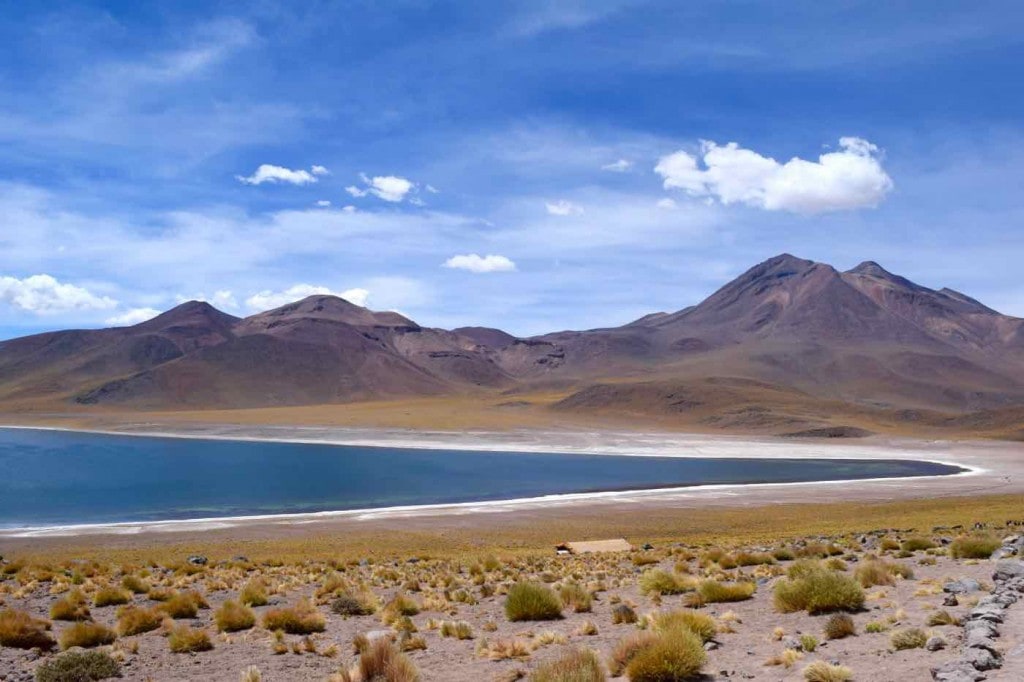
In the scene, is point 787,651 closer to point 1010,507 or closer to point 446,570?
point 446,570

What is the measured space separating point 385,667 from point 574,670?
87.2 inches

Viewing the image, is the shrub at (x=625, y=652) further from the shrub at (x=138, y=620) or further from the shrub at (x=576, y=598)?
the shrub at (x=138, y=620)

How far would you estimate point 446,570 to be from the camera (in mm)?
18438

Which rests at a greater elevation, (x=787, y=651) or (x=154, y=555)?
(x=787, y=651)

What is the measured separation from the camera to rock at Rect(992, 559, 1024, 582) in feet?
37.6

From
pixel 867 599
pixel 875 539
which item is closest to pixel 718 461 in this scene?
pixel 875 539

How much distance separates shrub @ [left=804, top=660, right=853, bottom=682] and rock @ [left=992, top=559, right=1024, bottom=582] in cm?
529

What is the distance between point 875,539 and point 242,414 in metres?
129

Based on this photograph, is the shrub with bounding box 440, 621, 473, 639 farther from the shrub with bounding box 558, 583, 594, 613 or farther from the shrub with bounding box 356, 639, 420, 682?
the shrub with bounding box 356, 639, 420, 682

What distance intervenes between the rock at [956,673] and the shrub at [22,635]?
10.2 metres

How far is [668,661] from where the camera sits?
7.94 meters

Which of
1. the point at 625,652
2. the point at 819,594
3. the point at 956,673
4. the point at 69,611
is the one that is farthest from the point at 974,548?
the point at 69,611

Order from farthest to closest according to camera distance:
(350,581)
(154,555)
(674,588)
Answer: (154,555) → (350,581) → (674,588)

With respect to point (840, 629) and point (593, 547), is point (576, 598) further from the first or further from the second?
point (593, 547)
